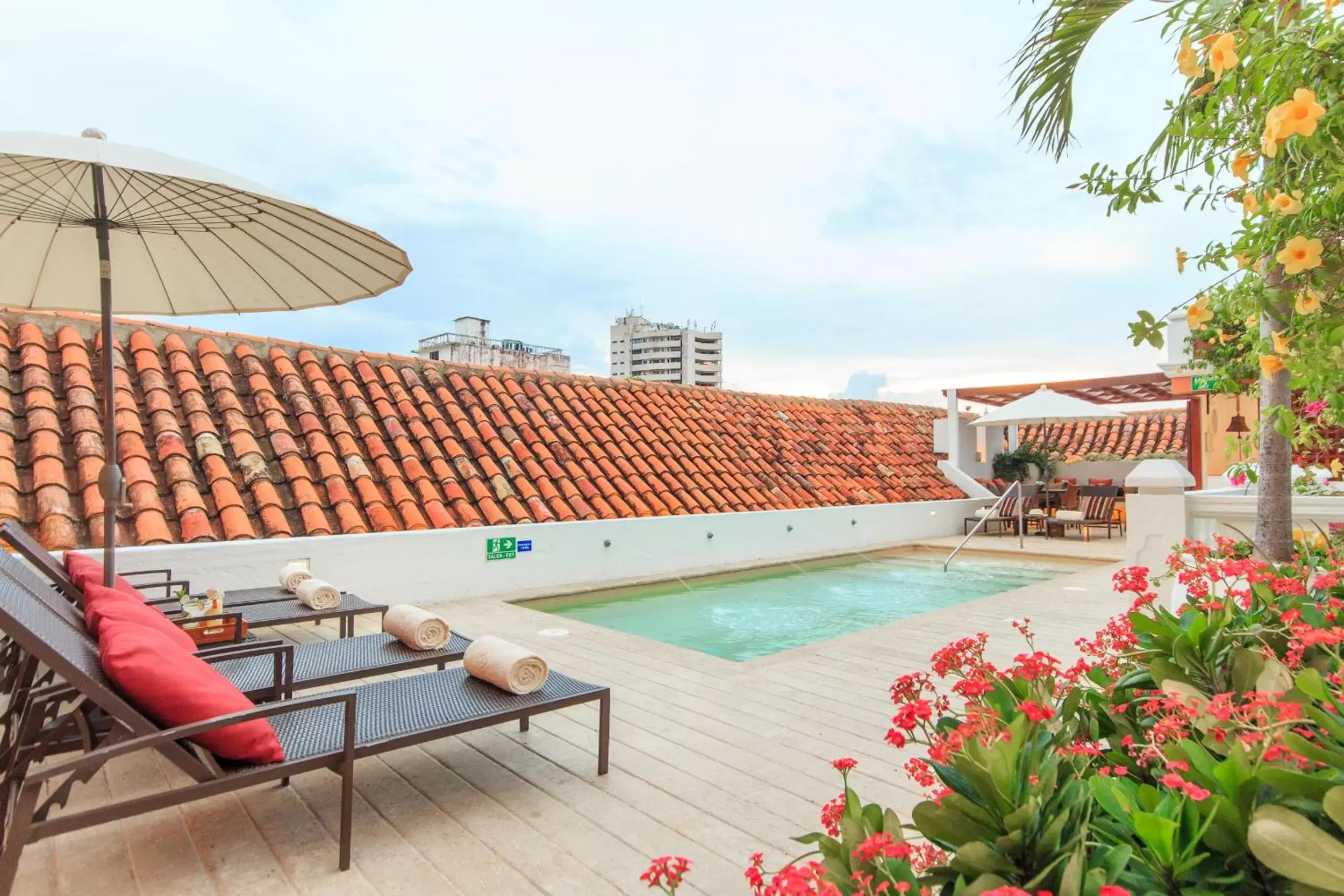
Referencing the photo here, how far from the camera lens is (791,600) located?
8.34 meters

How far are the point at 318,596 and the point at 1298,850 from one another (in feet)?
17.8

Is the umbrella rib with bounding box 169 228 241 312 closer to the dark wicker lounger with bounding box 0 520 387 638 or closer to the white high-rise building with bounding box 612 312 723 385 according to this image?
the dark wicker lounger with bounding box 0 520 387 638

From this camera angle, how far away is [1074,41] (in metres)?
4.00

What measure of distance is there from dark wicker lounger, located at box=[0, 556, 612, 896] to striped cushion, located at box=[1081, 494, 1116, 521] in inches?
476

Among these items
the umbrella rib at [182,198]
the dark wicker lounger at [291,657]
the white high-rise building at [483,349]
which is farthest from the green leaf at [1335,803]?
the white high-rise building at [483,349]

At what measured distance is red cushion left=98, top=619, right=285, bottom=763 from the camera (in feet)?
7.57

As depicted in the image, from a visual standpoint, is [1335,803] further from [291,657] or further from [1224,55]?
[291,657]

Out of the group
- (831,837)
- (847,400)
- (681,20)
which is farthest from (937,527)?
(831,837)

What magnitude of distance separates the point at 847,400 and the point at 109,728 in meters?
14.5

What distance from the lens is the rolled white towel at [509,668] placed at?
3.14 m

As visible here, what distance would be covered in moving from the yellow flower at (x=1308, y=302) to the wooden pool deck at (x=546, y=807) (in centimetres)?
215

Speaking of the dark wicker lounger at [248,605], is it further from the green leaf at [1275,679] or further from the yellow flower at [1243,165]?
the yellow flower at [1243,165]

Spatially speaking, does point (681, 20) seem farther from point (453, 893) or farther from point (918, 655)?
point (453, 893)

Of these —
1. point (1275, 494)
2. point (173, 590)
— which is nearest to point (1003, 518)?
point (1275, 494)
